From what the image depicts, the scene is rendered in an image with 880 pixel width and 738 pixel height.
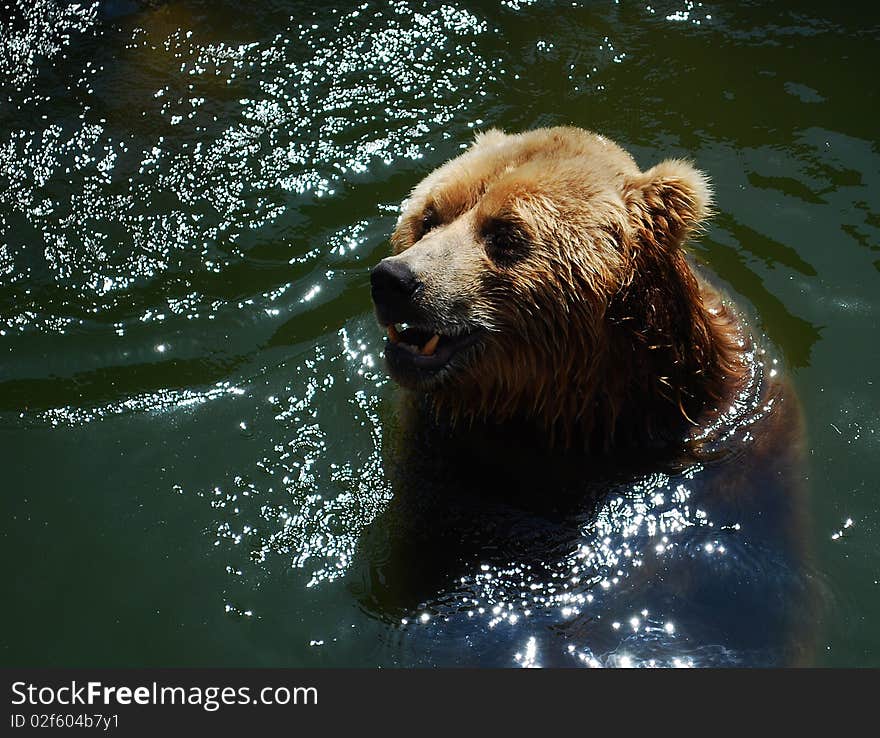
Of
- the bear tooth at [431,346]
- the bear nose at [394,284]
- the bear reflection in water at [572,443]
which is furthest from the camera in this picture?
the bear tooth at [431,346]

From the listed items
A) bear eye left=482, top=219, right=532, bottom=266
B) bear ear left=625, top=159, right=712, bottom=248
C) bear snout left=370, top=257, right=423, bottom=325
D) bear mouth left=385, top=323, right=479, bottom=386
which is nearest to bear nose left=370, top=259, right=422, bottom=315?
bear snout left=370, top=257, right=423, bottom=325

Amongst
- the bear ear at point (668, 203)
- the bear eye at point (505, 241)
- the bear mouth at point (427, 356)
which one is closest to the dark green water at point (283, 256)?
the bear mouth at point (427, 356)

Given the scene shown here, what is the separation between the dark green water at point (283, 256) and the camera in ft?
14.6

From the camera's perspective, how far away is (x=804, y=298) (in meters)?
5.71

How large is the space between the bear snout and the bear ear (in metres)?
1.00

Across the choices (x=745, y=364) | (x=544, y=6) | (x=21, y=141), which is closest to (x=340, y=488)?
(x=745, y=364)

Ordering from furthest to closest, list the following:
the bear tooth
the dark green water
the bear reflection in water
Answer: the dark green water
the bear tooth
the bear reflection in water

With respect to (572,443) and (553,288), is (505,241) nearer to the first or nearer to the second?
(553,288)

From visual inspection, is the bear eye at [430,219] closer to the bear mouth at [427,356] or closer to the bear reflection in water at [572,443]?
the bear reflection in water at [572,443]

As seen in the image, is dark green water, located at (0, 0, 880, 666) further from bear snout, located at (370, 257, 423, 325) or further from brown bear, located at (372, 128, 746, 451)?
bear snout, located at (370, 257, 423, 325)

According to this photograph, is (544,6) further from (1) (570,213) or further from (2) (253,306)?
(1) (570,213)

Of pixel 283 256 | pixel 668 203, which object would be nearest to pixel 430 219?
pixel 668 203

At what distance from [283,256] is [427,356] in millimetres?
2113

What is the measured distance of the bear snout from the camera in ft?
13.2
